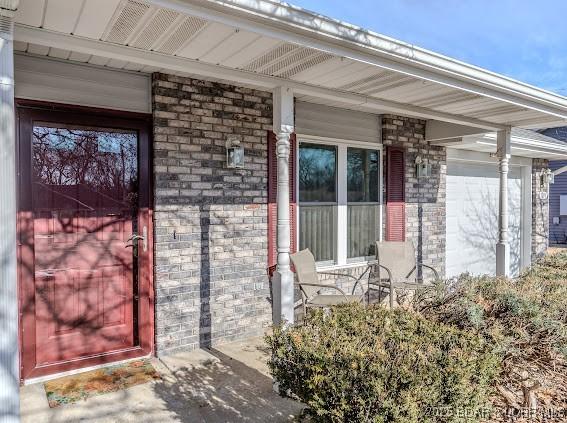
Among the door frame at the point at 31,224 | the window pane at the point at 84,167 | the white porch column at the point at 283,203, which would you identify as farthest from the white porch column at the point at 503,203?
the window pane at the point at 84,167

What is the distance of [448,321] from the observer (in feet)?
9.39

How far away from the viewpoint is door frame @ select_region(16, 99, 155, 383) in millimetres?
3227

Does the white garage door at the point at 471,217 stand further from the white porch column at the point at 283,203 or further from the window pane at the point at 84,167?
the window pane at the point at 84,167

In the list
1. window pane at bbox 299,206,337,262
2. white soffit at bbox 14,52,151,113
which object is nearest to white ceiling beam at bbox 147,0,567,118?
white soffit at bbox 14,52,151,113

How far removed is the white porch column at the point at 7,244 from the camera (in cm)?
201

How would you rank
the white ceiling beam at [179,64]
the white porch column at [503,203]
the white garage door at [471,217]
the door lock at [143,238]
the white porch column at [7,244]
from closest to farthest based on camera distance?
the white porch column at [7,244], the white ceiling beam at [179,64], the door lock at [143,238], the white porch column at [503,203], the white garage door at [471,217]

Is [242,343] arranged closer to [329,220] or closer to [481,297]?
[329,220]

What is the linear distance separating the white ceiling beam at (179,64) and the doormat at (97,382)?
2.46 m

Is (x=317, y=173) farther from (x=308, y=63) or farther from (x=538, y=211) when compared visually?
(x=538, y=211)

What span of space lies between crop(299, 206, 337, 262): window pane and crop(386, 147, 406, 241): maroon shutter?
3.07 feet

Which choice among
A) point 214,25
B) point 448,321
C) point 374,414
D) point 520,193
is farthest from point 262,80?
point 520,193

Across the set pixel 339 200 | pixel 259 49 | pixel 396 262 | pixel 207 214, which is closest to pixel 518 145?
pixel 396 262

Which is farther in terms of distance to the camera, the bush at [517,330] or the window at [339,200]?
the window at [339,200]

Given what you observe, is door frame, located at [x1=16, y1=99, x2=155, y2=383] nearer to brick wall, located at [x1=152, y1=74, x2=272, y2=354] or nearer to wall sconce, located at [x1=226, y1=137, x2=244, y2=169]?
brick wall, located at [x1=152, y1=74, x2=272, y2=354]
